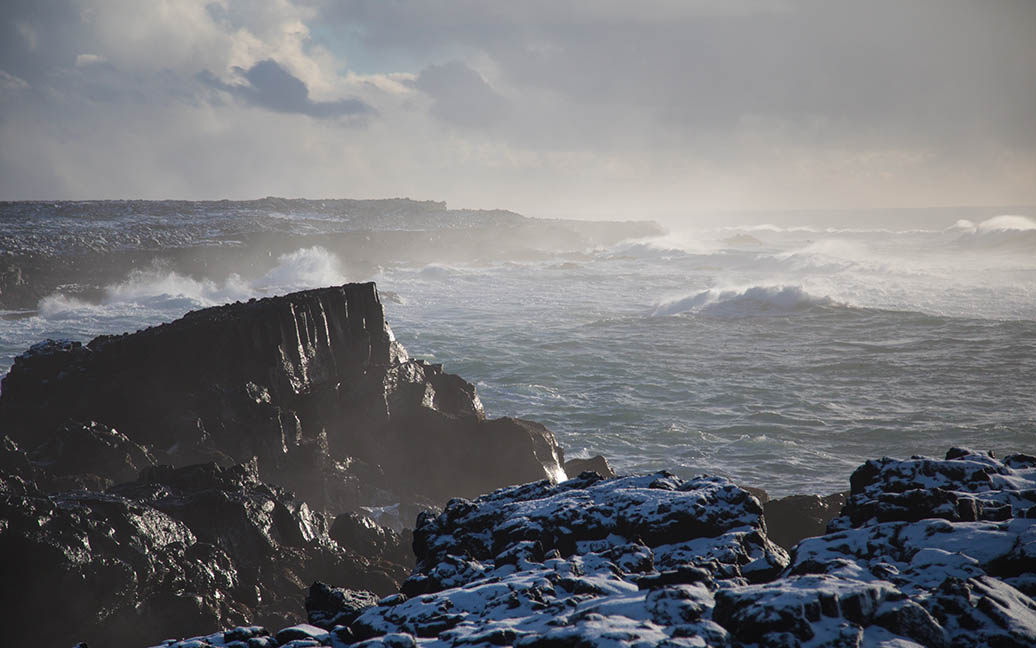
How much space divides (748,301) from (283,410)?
4139 centimetres

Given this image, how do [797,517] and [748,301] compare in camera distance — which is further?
[748,301]

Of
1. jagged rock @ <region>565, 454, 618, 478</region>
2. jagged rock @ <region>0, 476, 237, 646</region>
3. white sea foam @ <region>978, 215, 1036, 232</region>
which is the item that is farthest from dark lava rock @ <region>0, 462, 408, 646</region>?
white sea foam @ <region>978, 215, 1036, 232</region>

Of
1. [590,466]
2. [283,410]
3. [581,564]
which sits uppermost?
[581,564]

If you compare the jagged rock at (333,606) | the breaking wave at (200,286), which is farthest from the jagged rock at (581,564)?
the breaking wave at (200,286)

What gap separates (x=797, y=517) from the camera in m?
13.5

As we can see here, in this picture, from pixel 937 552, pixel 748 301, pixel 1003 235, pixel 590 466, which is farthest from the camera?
pixel 1003 235

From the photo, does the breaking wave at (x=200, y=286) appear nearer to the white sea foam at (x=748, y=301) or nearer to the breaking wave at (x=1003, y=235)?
the white sea foam at (x=748, y=301)

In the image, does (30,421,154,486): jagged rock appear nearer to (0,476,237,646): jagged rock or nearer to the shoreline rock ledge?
the shoreline rock ledge

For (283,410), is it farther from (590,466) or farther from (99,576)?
(590,466)

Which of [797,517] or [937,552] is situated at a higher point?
[937,552]

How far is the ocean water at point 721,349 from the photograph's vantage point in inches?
937

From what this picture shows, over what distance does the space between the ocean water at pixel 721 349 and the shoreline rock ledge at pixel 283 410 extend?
A: 5714 mm

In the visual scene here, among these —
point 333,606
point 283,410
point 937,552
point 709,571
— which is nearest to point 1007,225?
point 283,410

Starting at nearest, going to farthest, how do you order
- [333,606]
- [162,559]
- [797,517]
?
[333,606]
[162,559]
[797,517]
